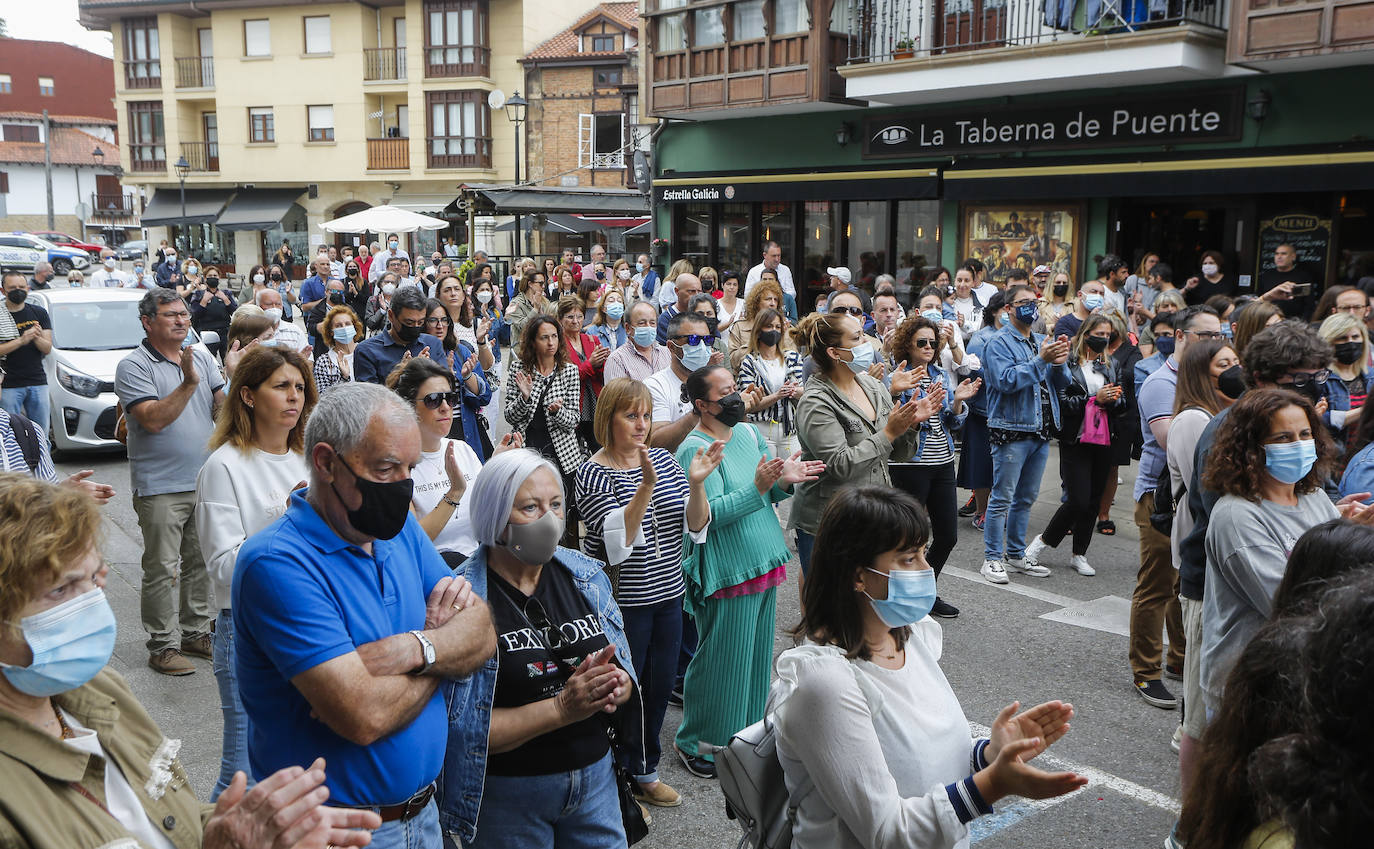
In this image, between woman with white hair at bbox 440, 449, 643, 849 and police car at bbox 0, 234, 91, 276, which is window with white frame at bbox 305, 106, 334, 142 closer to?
police car at bbox 0, 234, 91, 276

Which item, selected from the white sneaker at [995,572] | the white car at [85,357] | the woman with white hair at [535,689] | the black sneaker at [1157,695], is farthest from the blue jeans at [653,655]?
the white car at [85,357]

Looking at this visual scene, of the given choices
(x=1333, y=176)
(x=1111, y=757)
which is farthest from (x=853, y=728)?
(x=1333, y=176)

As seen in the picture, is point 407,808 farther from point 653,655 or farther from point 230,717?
point 653,655

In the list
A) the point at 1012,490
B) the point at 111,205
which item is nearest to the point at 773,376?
the point at 1012,490

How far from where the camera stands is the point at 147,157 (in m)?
46.2

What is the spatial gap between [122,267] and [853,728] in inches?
1999

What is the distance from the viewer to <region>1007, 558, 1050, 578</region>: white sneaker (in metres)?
7.98

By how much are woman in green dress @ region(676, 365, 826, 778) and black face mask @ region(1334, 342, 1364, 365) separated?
3988mm

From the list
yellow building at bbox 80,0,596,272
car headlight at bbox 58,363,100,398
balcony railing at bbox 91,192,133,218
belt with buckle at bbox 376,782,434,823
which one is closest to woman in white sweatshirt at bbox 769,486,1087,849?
belt with buckle at bbox 376,782,434,823

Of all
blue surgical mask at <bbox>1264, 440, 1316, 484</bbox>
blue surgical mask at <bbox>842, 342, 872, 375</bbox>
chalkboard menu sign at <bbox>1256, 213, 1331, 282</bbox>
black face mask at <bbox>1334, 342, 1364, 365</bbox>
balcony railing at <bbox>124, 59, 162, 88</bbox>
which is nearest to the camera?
blue surgical mask at <bbox>1264, 440, 1316, 484</bbox>

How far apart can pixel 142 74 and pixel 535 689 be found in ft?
165

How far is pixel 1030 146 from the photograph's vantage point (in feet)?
53.0

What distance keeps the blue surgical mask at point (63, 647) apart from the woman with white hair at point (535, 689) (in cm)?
95

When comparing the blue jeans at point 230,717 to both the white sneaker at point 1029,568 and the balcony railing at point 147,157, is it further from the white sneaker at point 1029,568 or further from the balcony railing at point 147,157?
the balcony railing at point 147,157
